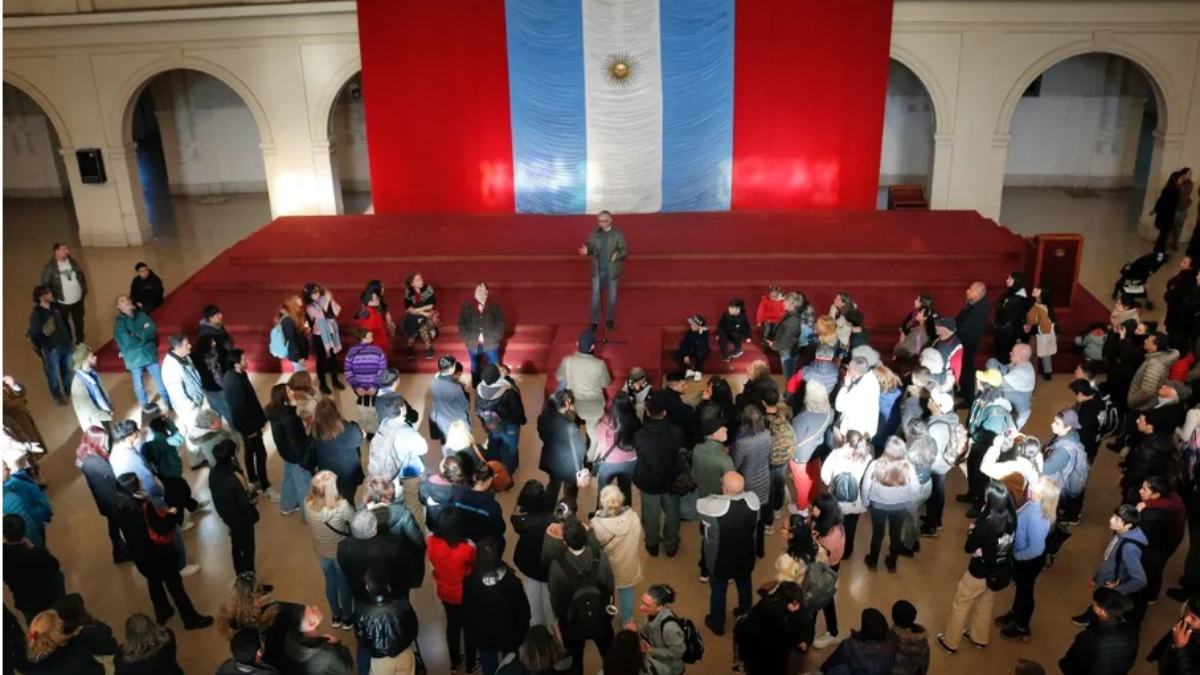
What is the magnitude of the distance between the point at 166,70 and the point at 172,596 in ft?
38.5

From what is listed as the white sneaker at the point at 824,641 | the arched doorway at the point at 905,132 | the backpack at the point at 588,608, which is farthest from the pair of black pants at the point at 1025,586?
the arched doorway at the point at 905,132

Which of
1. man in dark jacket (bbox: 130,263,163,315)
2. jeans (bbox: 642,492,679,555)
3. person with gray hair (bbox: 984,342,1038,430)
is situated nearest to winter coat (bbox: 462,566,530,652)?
jeans (bbox: 642,492,679,555)

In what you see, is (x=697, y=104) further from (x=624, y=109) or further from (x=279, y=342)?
(x=279, y=342)

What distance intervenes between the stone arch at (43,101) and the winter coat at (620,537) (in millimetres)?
14455

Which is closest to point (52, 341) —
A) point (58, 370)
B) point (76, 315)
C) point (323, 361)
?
point (58, 370)

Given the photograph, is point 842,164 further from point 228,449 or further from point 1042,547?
point 228,449

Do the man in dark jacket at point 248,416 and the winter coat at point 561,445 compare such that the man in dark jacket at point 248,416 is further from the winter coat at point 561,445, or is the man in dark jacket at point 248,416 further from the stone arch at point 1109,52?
the stone arch at point 1109,52

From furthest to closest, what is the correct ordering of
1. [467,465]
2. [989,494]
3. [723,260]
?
1. [723,260]
2. [467,465]
3. [989,494]

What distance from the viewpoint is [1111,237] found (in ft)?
53.4

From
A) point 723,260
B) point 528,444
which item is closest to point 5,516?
point 528,444

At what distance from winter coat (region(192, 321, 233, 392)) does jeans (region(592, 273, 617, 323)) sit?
4104mm

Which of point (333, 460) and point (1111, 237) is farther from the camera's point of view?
point (1111, 237)

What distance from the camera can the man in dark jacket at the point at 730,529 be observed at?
6.49 meters

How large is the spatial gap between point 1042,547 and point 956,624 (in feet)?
2.63
